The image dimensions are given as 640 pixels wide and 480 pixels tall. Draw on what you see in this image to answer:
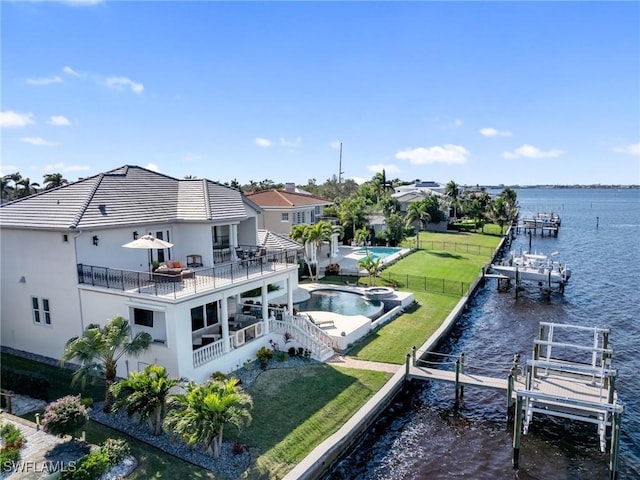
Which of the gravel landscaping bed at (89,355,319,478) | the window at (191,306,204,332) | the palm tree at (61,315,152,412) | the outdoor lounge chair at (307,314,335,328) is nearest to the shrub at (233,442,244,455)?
the gravel landscaping bed at (89,355,319,478)

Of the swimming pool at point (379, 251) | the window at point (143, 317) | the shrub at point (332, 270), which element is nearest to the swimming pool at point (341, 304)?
the shrub at point (332, 270)

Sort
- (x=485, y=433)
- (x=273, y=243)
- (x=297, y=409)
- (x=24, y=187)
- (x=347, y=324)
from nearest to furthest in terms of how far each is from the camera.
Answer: (x=297, y=409), (x=485, y=433), (x=347, y=324), (x=273, y=243), (x=24, y=187)

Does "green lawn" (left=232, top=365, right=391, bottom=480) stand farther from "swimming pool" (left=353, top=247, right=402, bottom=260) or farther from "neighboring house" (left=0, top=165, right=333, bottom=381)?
"swimming pool" (left=353, top=247, right=402, bottom=260)

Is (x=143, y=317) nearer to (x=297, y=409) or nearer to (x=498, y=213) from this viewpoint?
(x=297, y=409)

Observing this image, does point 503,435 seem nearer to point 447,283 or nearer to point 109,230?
point 109,230

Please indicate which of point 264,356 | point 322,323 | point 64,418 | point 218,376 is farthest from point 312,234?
point 64,418

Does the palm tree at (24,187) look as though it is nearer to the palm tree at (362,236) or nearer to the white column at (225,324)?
the palm tree at (362,236)
